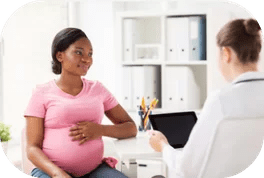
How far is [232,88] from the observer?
0.99 metres

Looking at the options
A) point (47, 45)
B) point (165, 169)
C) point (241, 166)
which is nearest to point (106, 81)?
point (47, 45)

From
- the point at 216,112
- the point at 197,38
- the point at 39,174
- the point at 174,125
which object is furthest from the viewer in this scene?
the point at 197,38

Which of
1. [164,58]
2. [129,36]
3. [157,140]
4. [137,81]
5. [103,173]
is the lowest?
[103,173]

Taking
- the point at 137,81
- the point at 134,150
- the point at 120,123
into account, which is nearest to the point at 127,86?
the point at 137,81

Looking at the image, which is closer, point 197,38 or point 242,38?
point 242,38

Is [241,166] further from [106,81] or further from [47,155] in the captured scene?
[106,81]

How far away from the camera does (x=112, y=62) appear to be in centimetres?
200

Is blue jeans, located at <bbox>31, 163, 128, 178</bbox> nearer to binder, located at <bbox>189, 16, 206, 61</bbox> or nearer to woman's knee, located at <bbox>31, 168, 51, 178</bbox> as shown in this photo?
woman's knee, located at <bbox>31, 168, 51, 178</bbox>

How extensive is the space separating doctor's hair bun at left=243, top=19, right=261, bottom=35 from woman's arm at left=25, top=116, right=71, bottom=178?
1.98ft

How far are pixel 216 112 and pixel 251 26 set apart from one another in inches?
9.2

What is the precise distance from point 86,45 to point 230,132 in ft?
1.49

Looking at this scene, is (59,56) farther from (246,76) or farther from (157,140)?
(246,76)

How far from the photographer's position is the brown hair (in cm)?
98

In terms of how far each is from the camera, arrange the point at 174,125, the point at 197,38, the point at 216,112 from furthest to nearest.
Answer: the point at 197,38
the point at 174,125
the point at 216,112
